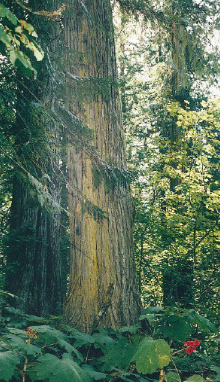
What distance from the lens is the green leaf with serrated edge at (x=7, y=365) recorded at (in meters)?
1.90

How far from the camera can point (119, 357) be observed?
2453mm

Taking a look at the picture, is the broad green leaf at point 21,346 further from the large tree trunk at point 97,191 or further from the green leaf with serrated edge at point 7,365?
the large tree trunk at point 97,191

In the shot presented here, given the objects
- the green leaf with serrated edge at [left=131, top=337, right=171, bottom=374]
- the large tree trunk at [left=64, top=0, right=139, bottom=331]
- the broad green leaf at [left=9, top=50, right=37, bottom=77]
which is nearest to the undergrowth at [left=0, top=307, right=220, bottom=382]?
the green leaf with serrated edge at [left=131, top=337, right=171, bottom=374]

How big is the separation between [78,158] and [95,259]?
1.11 m

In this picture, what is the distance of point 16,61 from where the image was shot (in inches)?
64.7

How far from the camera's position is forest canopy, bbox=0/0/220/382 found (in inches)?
96.3

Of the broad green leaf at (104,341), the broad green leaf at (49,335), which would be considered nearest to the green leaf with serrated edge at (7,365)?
the broad green leaf at (49,335)

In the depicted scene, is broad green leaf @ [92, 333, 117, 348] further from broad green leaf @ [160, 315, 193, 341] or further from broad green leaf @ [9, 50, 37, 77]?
broad green leaf @ [9, 50, 37, 77]

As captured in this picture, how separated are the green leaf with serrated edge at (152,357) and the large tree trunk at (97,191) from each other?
5.32 feet

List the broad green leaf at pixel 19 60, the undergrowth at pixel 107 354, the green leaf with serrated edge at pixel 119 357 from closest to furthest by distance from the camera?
1. the broad green leaf at pixel 19 60
2. the undergrowth at pixel 107 354
3. the green leaf with serrated edge at pixel 119 357

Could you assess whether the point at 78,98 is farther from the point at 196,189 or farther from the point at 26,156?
the point at 196,189

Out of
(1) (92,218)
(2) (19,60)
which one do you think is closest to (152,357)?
(2) (19,60)

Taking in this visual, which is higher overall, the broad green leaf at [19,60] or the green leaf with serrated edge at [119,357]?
the broad green leaf at [19,60]

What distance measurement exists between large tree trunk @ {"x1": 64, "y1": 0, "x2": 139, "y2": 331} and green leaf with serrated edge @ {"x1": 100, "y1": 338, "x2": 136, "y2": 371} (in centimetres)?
110
